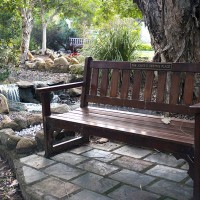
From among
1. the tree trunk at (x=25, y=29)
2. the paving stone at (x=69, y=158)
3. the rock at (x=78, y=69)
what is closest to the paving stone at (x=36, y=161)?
the paving stone at (x=69, y=158)

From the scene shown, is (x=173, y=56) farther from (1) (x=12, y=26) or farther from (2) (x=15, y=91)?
(1) (x=12, y=26)

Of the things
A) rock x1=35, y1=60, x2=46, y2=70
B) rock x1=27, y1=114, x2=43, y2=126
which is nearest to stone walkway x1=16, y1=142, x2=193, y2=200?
rock x1=27, y1=114, x2=43, y2=126

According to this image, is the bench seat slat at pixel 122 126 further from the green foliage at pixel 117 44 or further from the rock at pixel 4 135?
the green foliage at pixel 117 44

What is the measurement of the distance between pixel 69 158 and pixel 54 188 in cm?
73

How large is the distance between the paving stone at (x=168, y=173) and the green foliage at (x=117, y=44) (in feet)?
13.0

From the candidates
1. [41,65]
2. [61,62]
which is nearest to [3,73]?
[61,62]

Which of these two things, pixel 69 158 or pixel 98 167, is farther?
pixel 69 158

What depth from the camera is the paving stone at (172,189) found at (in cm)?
275

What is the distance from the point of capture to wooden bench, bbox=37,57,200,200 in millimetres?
2535

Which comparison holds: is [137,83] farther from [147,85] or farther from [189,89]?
[189,89]

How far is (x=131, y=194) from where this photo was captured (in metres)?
2.78

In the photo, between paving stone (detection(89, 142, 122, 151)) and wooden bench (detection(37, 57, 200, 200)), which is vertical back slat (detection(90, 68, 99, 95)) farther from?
paving stone (detection(89, 142, 122, 151))

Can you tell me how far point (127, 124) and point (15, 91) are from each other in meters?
5.21

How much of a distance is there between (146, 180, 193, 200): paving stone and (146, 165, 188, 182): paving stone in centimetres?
11
